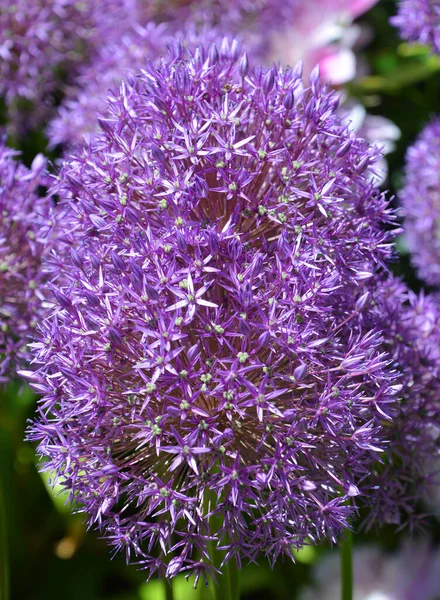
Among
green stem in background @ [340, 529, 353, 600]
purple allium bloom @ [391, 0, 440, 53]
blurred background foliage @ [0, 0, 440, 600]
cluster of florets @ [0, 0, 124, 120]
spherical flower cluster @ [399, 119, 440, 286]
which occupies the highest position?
purple allium bloom @ [391, 0, 440, 53]

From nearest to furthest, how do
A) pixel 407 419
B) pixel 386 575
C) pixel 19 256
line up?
pixel 407 419, pixel 19 256, pixel 386 575

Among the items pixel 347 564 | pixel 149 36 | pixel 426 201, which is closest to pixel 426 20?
pixel 426 201

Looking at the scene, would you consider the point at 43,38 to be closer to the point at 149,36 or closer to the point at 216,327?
the point at 149,36

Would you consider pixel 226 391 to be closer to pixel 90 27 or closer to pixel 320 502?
pixel 320 502

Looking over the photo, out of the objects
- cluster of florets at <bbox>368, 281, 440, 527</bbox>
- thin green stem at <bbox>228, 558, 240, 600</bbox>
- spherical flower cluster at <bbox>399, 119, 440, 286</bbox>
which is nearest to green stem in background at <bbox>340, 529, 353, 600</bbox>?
cluster of florets at <bbox>368, 281, 440, 527</bbox>

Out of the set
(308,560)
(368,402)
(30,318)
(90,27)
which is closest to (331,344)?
(368,402)

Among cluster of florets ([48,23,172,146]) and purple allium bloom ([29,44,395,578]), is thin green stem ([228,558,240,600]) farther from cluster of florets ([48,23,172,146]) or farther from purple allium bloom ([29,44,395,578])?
cluster of florets ([48,23,172,146])
